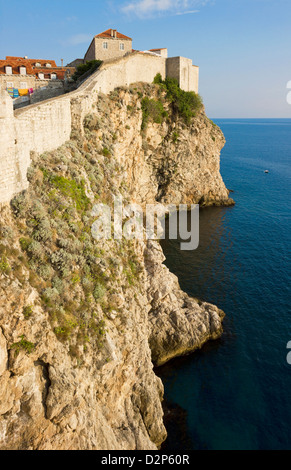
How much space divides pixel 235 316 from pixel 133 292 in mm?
12862

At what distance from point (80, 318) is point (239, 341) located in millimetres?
16179

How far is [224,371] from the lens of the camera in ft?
76.0

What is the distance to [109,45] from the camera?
4009 cm

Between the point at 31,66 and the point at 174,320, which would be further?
the point at 31,66

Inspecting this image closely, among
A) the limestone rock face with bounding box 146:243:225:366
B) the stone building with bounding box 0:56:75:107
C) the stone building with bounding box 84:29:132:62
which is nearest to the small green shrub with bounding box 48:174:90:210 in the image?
the limestone rock face with bounding box 146:243:225:366

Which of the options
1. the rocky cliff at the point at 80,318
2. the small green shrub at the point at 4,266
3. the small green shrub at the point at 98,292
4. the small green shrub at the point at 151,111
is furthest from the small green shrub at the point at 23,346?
the small green shrub at the point at 151,111

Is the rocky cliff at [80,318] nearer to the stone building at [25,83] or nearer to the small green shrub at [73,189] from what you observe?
the small green shrub at [73,189]

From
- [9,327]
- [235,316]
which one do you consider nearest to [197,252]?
[235,316]

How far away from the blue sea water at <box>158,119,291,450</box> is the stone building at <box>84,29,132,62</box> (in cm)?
2523

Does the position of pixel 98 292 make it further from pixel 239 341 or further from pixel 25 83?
pixel 25 83

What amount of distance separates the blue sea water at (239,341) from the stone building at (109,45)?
25.2 metres

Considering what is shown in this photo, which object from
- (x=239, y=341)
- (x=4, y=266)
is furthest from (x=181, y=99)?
(x=4, y=266)

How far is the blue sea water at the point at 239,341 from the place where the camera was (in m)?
19.3
